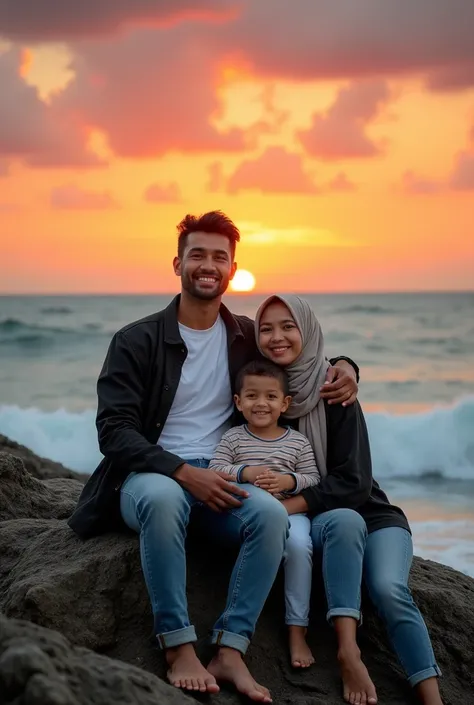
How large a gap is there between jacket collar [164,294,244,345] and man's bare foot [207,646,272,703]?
5.12 ft

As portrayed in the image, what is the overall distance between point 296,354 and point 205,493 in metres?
0.93

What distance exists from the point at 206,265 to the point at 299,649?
6.43 ft

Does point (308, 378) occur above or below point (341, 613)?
above

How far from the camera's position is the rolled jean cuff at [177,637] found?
3.90 meters

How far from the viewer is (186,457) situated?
15.0ft

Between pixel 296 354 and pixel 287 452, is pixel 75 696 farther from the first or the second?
pixel 296 354

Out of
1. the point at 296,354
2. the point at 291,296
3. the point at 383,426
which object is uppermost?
the point at 291,296

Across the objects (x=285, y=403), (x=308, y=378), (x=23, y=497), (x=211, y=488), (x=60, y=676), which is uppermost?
(x=308, y=378)

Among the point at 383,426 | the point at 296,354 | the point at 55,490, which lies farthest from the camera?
the point at 383,426

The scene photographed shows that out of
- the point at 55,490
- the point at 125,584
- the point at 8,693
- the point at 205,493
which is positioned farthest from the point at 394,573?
the point at 55,490

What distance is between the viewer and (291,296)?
4.71m

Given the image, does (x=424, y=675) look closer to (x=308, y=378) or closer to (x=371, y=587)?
(x=371, y=587)

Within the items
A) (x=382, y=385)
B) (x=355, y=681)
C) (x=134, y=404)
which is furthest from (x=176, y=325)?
(x=382, y=385)

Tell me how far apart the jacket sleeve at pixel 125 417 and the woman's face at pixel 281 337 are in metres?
0.66
